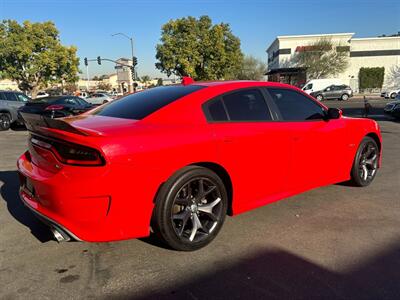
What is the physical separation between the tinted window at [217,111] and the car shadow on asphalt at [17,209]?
6.79 feet

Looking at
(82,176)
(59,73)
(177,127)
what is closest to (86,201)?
(82,176)

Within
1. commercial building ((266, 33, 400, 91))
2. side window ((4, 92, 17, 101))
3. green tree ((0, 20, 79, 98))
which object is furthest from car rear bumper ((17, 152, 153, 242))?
commercial building ((266, 33, 400, 91))

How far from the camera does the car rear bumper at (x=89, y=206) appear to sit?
8.78 ft

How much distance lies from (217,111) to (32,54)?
3488 cm

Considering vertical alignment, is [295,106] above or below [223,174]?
above

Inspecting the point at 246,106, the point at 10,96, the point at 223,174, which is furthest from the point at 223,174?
the point at 10,96

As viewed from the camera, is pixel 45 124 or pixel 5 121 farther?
pixel 5 121

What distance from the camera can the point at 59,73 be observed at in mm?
35625

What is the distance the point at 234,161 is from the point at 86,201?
1.44 m

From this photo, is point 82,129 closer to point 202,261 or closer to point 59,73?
point 202,261

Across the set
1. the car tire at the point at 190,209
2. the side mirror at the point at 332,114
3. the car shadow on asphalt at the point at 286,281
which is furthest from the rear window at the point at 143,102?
the side mirror at the point at 332,114

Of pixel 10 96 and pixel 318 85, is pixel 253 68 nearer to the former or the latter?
pixel 318 85

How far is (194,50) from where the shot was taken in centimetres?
4509

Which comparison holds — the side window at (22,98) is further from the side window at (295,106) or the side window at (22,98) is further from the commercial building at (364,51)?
the commercial building at (364,51)
